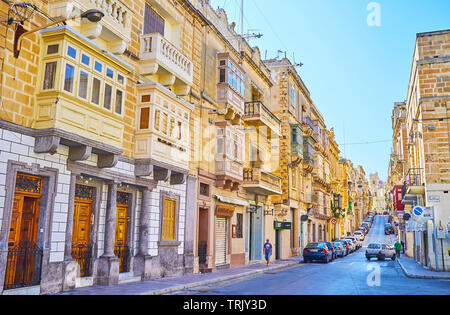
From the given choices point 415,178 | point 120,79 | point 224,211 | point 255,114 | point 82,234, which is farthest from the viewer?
point 415,178

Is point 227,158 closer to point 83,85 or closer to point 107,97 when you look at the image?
point 107,97

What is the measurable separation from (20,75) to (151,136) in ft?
17.9

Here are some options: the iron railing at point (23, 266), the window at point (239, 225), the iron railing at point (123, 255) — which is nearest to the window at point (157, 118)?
the iron railing at point (123, 255)

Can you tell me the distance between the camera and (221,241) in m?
23.8

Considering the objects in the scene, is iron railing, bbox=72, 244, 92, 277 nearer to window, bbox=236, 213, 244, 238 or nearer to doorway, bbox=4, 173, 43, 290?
doorway, bbox=4, 173, 43, 290

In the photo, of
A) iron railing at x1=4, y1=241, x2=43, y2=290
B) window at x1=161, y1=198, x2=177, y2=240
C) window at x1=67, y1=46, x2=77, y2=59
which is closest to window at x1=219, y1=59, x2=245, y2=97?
window at x1=161, y1=198, x2=177, y2=240

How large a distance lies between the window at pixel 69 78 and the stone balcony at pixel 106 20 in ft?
5.31

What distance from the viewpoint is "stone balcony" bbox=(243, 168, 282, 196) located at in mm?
26375

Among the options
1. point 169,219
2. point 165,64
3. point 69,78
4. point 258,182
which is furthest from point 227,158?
point 69,78

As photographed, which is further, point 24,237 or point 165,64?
point 165,64

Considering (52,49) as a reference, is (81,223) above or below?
below

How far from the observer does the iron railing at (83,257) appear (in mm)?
13922

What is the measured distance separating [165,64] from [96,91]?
4.42 m

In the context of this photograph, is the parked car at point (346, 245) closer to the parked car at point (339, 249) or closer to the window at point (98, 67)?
the parked car at point (339, 249)
